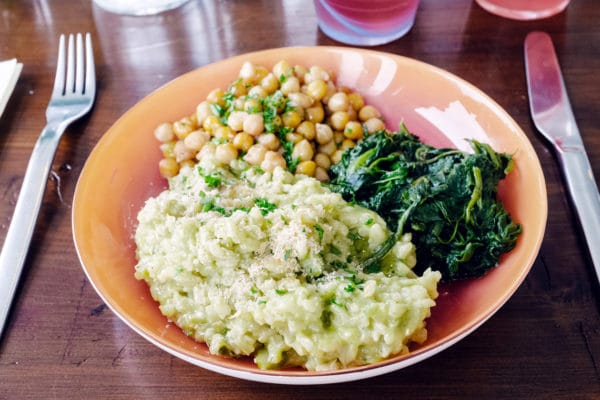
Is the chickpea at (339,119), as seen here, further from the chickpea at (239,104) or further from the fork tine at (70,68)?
the fork tine at (70,68)

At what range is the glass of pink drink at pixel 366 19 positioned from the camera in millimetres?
3693

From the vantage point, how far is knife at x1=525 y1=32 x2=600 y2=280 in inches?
107

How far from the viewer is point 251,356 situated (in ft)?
Result: 7.11

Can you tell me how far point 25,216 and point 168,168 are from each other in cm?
75

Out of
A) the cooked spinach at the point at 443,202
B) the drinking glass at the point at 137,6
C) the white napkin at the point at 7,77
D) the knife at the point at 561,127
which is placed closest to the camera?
the cooked spinach at the point at 443,202

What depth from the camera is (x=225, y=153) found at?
3025mm

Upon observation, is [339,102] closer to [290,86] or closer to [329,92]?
[329,92]

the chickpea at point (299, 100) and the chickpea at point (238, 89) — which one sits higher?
the chickpea at point (238, 89)

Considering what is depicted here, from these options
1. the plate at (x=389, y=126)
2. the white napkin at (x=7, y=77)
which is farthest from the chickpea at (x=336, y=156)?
the white napkin at (x=7, y=77)

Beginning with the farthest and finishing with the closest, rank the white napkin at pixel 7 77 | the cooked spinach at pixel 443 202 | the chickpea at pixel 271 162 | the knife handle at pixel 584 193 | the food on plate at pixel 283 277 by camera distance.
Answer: the white napkin at pixel 7 77
the chickpea at pixel 271 162
the knife handle at pixel 584 193
the cooked spinach at pixel 443 202
the food on plate at pixel 283 277

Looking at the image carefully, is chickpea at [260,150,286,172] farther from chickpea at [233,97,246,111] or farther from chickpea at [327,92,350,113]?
chickpea at [327,92,350,113]

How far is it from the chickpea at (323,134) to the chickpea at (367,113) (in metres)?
0.21

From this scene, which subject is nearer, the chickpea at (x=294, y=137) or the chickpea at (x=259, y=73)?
the chickpea at (x=294, y=137)

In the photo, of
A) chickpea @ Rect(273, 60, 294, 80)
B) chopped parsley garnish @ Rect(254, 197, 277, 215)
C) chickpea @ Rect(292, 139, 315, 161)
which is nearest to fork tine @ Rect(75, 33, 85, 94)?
chickpea @ Rect(273, 60, 294, 80)
